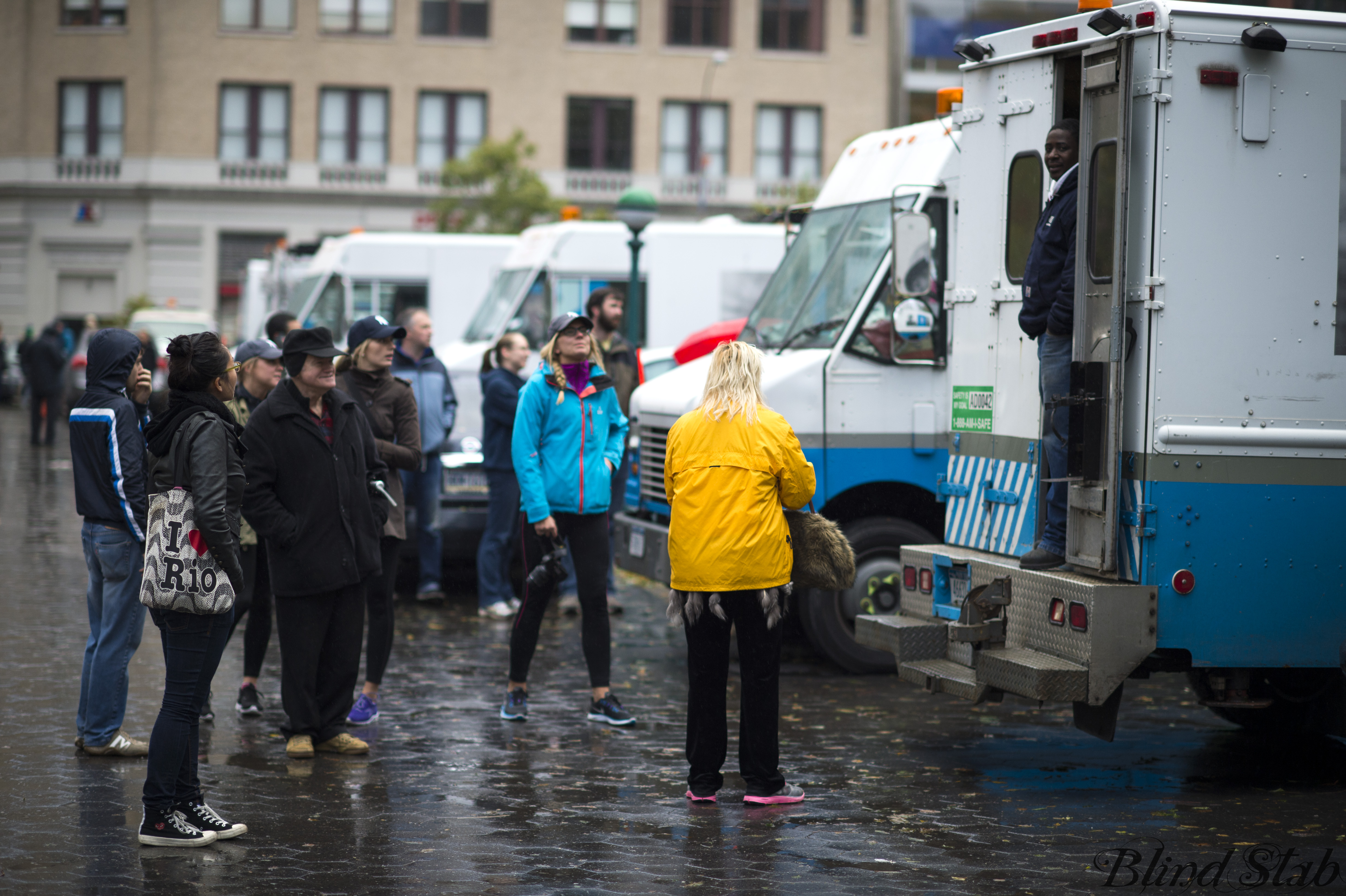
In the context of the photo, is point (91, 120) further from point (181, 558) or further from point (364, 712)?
point (181, 558)

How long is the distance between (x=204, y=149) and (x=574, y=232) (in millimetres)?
31908

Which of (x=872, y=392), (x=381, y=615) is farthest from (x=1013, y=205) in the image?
(x=381, y=615)

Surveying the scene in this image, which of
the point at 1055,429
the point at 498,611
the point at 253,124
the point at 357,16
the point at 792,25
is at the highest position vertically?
the point at 792,25

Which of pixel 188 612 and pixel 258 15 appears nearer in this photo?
pixel 188 612

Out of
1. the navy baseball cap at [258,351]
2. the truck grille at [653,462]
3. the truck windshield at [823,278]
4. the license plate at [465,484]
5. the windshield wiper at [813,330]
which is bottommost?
the license plate at [465,484]

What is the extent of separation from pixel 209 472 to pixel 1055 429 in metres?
3.63

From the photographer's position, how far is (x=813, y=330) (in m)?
9.60

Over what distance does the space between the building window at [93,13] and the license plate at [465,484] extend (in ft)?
126

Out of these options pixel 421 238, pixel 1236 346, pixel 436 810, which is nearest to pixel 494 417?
pixel 436 810

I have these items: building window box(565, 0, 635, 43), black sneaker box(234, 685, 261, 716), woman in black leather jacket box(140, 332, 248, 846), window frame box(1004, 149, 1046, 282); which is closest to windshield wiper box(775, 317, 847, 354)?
window frame box(1004, 149, 1046, 282)

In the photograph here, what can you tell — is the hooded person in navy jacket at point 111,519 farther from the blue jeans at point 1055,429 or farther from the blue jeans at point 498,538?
the blue jeans at point 498,538

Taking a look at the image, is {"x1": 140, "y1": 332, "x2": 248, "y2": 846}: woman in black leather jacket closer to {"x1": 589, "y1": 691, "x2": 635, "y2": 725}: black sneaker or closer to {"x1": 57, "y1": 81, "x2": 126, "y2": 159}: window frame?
{"x1": 589, "y1": 691, "x2": 635, "y2": 725}: black sneaker

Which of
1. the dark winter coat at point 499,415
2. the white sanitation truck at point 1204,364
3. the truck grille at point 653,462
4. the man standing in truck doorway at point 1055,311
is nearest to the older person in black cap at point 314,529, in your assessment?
the truck grille at point 653,462

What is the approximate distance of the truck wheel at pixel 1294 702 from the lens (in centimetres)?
688
